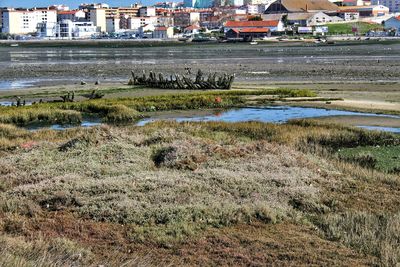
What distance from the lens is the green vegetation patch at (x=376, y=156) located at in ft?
58.7

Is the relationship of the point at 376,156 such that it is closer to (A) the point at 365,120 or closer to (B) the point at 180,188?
(B) the point at 180,188

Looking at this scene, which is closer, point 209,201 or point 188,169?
point 209,201

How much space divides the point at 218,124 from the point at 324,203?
11.6m

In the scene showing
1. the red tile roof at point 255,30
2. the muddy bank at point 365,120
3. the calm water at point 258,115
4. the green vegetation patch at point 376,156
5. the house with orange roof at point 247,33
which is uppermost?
the red tile roof at point 255,30

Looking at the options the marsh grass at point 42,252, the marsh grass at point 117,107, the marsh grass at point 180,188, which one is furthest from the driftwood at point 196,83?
the marsh grass at point 42,252

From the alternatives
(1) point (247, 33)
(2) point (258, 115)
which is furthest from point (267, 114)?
(1) point (247, 33)

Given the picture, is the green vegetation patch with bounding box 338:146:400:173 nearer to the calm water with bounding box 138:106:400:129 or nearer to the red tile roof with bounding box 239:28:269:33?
the calm water with bounding box 138:106:400:129

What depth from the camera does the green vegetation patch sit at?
58.7 ft

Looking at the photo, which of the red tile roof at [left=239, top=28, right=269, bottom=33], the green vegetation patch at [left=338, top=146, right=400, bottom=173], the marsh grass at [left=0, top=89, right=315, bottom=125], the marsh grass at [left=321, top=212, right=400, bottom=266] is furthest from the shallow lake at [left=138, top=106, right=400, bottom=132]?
the red tile roof at [left=239, top=28, right=269, bottom=33]

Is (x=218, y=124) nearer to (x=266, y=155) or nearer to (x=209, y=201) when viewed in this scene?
(x=266, y=155)

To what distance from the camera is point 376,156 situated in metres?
19.1

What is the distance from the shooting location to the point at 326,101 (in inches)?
1389

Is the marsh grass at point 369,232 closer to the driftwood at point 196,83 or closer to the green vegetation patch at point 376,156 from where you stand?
the green vegetation patch at point 376,156

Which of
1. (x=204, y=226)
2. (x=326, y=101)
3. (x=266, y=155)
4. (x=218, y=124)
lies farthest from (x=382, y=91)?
(x=204, y=226)
